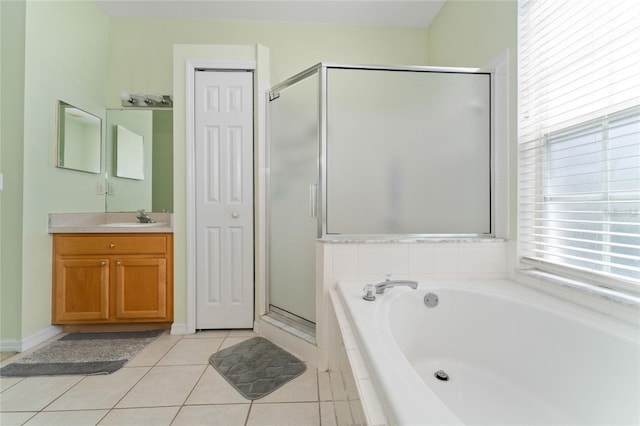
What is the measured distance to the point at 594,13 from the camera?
1.07m

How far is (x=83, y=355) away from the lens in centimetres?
170

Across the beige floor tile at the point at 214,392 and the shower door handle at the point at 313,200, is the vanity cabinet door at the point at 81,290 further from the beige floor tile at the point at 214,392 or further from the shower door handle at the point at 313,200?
the shower door handle at the point at 313,200

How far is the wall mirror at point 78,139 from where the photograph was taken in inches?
80.0

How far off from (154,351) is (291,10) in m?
2.90

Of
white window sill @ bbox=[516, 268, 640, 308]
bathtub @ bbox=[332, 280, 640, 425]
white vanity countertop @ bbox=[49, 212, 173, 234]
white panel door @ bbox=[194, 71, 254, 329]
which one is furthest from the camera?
white panel door @ bbox=[194, 71, 254, 329]

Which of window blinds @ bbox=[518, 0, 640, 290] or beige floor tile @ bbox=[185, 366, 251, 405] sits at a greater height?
window blinds @ bbox=[518, 0, 640, 290]

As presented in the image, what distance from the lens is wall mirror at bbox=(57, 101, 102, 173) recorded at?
203 centimetres

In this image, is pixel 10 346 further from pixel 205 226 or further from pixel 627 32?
pixel 627 32

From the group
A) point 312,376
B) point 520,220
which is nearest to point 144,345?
point 312,376

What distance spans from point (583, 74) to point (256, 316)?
2321mm

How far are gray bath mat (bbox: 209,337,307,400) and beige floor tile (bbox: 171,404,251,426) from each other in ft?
0.31

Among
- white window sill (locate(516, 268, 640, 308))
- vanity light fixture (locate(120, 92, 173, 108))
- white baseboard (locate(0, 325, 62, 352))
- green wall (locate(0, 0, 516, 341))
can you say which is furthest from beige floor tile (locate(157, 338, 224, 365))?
vanity light fixture (locate(120, 92, 173, 108))

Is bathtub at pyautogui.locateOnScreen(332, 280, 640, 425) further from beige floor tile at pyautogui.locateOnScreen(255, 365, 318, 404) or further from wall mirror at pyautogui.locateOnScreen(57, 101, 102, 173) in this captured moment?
wall mirror at pyautogui.locateOnScreen(57, 101, 102, 173)

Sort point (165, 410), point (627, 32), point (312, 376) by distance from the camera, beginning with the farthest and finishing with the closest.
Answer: point (312, 376)
point (165, 410)
point (627, 32)
